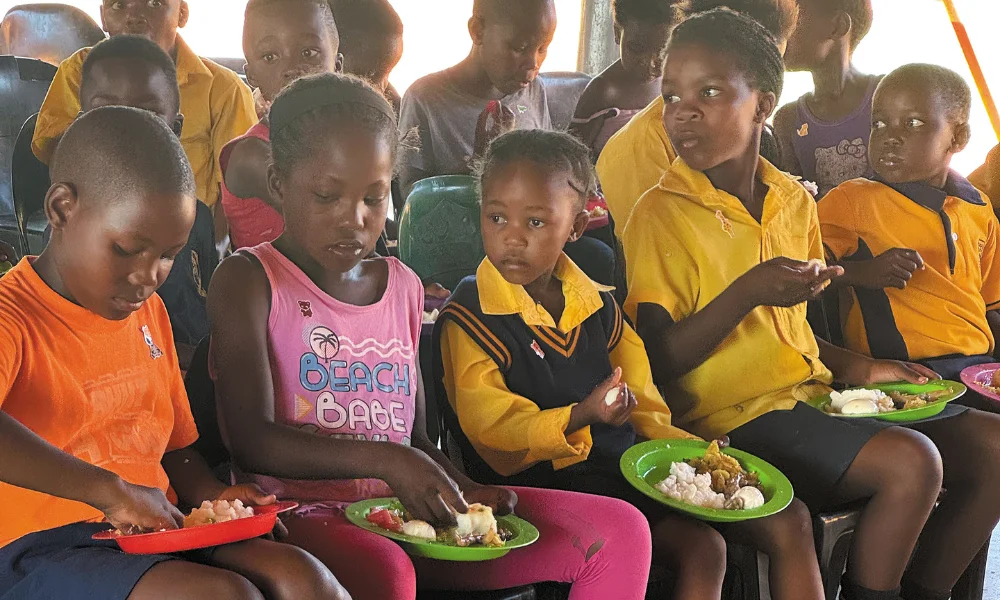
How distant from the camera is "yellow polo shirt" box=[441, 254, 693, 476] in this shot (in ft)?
5.65

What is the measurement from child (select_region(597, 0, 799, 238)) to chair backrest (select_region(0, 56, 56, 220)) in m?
1.78

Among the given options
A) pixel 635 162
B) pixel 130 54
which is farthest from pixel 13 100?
pixel 635 162

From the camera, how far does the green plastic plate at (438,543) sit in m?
1.33

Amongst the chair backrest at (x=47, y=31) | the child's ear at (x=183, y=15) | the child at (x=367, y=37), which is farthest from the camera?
the chair backrest at (x=47, y=31)

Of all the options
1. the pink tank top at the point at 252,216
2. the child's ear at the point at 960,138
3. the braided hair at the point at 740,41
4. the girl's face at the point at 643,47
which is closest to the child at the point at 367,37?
the girl's face at the point at 643,47

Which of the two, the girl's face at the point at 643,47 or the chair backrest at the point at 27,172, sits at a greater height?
the girl's face at the point at 643,47

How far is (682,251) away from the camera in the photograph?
211cm

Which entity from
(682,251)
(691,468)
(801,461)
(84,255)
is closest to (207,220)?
(84,255)

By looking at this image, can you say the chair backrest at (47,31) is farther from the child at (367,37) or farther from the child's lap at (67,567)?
the child's lap at (67,567)

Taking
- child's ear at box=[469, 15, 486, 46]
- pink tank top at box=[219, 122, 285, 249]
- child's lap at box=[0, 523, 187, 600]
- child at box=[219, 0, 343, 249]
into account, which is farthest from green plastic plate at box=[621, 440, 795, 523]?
child's ear at box=[469, 15, 486, 46]

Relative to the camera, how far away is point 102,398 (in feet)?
4.38

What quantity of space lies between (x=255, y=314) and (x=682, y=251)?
38.3 inches

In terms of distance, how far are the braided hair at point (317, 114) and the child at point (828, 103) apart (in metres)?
1.77

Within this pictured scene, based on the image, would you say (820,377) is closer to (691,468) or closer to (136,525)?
(691,468)
